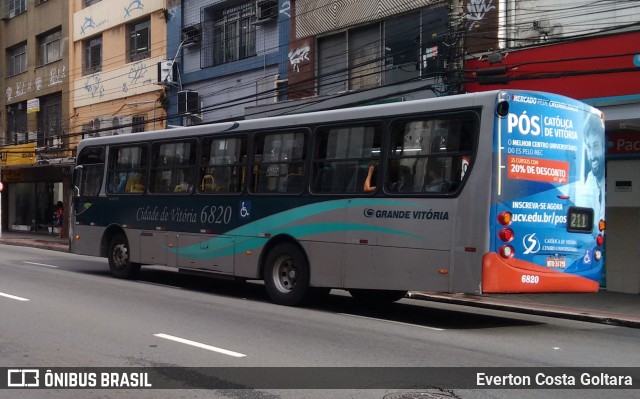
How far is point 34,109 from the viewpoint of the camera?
1394 inches

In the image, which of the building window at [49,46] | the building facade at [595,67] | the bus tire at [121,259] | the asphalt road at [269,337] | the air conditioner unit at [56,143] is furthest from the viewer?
the building window at [49,46]

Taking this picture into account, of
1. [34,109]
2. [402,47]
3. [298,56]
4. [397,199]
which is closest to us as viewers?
[397,199]

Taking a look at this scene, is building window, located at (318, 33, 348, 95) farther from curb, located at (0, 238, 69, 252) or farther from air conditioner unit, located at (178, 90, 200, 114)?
curb, located at (0, 238, 69, 252)

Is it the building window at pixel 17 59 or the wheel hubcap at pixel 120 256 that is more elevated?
the building window at pixel 17 59

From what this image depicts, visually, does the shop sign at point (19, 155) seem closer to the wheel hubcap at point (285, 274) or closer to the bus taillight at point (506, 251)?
the wheel hubcap at point (285, 274)

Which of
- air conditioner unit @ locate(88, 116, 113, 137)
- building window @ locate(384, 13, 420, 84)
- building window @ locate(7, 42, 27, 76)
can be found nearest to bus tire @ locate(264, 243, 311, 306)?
building window @ locate(384, 13, 420, 84)

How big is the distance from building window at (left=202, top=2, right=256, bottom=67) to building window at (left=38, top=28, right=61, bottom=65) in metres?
13.4

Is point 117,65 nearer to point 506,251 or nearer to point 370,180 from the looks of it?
point 370,180

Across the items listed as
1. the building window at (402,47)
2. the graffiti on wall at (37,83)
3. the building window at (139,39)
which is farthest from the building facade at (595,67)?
the graffiti on wall at (37,83)

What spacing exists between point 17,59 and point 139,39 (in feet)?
47.5

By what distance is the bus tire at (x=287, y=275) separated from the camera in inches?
429

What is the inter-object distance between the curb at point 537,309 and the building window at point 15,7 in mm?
34267

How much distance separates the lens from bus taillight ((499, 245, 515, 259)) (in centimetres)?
856

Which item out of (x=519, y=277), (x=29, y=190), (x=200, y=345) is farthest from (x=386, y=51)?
(x=29, y=190)
